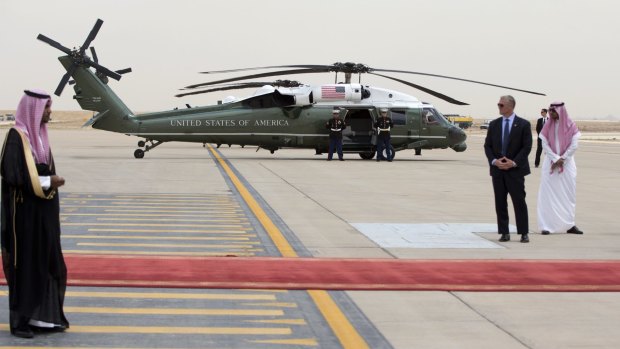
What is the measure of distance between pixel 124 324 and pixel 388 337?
195 centimetres

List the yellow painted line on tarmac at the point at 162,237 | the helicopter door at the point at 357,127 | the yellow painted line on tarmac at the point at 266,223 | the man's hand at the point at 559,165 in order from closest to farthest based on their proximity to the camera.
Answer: the yellow painted line on tarmac at the point at 266,223, the yellow painted line on tarmac at the point at 162,237, the man's hand at the point at 559,165, the helicopter door at the point at 357,127

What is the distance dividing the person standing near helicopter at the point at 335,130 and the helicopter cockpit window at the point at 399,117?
1.82 meters

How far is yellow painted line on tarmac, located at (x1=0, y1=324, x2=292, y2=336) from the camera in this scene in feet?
22.3

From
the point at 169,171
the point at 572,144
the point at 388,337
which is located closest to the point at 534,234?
the point at 572,144

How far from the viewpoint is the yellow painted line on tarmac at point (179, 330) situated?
267 inches

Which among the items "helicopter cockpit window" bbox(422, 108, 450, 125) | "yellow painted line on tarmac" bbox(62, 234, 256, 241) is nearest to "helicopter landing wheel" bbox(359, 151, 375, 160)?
"helicopter cockpit window" bbox(422, 108, 450, 125)

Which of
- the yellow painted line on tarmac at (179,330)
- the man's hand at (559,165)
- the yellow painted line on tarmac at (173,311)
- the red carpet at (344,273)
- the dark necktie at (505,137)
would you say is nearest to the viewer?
the yellow painted line on tarmac at (179,330)

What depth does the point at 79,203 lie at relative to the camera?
1658 cm

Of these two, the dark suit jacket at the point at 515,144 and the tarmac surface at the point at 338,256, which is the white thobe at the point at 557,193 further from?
the dark suit jacket at the point at 515,144

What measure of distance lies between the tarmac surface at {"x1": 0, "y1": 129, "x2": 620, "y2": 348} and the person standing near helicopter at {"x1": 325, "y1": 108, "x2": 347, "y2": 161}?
8653 millimetres

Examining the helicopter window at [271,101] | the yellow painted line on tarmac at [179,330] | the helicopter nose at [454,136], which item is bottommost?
the helicopter nose at [454,136]

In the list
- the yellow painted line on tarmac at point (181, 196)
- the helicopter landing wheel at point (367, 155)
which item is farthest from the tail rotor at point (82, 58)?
the yellow painted line on tarmac at point (181, 196)

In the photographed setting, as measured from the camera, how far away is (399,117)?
3338cm

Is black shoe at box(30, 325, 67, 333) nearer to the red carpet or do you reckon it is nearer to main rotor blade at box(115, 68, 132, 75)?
the red carpet
